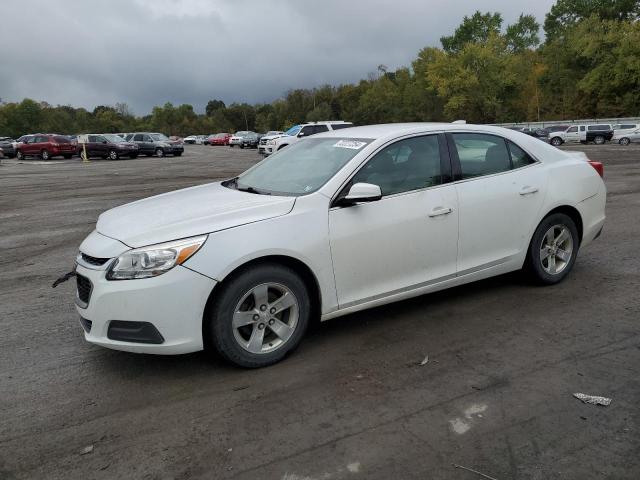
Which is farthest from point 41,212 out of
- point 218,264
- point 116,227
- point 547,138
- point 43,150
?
point 547,138

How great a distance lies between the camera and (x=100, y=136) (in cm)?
3597

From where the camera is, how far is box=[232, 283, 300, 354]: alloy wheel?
366 cm

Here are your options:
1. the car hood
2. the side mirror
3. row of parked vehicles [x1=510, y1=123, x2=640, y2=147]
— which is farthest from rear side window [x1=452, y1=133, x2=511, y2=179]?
row of parked vehicles [x1=510, y1=123, x2=640, y2=147]

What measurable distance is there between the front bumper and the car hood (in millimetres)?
275

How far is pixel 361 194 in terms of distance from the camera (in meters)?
3.89

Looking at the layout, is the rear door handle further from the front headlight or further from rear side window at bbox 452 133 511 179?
the front headlight

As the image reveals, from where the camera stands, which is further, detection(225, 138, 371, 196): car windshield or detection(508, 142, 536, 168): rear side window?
detection(508, 142, 536, 168): rear side window

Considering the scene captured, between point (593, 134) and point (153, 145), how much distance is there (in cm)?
3167

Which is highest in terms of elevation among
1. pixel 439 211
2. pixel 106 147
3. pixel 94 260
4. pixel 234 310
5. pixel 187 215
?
pixel 106 147

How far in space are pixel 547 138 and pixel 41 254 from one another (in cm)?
4250

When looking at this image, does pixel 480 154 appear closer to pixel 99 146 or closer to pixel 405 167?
pixel 405 167

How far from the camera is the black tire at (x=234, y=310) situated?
355 centimetres

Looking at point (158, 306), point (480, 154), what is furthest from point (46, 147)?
point (158, 306)

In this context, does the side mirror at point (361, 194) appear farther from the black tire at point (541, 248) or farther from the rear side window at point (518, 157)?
the black tire at point (541, 248)
